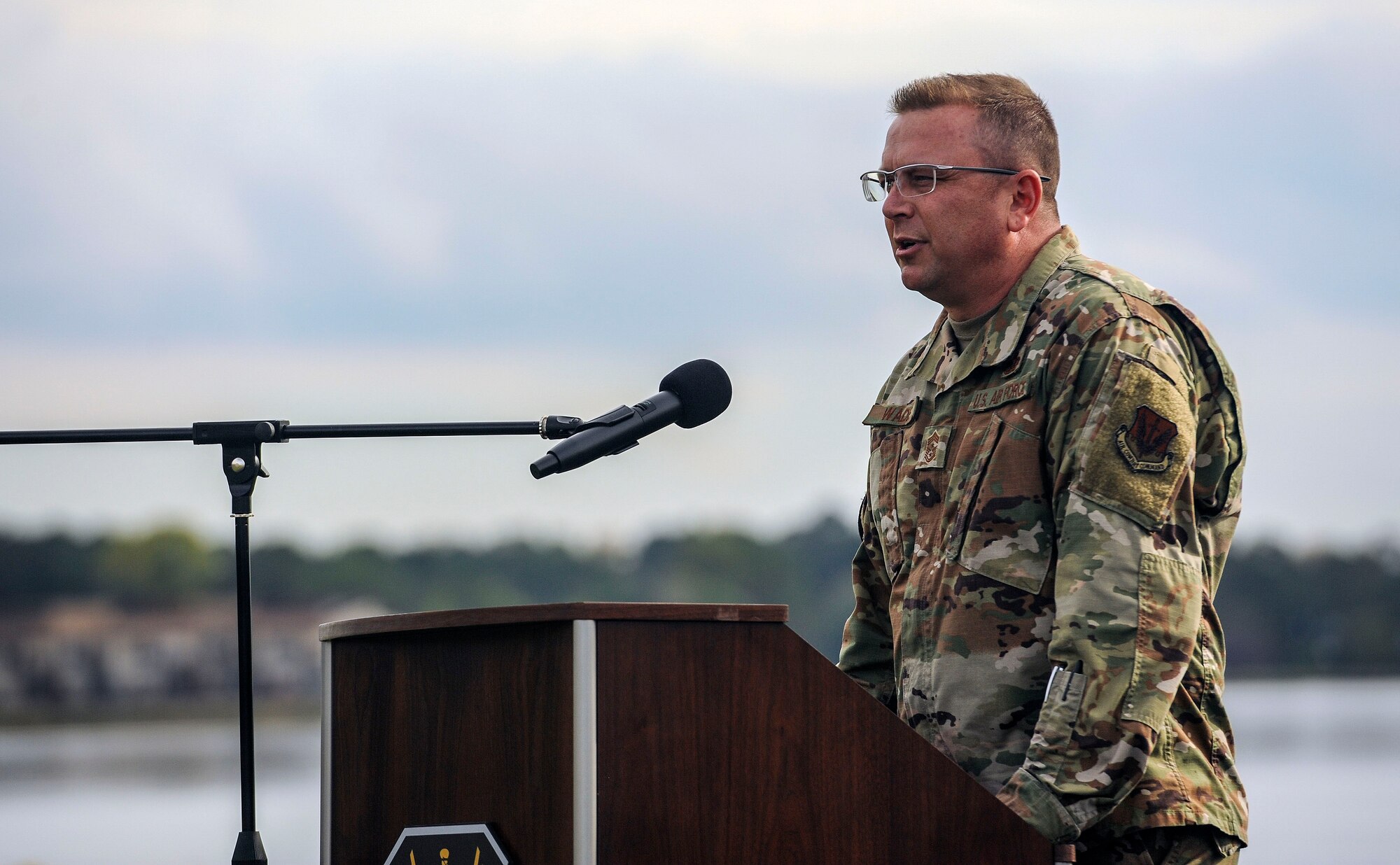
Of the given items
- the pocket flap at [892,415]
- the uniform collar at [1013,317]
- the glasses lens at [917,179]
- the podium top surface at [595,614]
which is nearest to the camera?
the podium top surface at [595,614]

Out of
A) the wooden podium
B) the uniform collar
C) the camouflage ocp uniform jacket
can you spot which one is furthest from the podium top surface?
the uniform collar

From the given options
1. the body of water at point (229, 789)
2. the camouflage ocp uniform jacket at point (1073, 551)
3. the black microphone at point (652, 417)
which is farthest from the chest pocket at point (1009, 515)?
the body of water at point (229, 789)

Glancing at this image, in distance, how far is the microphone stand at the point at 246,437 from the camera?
2.27 m

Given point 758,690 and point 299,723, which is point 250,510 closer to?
point 758,690

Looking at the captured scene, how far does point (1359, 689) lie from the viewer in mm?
48438

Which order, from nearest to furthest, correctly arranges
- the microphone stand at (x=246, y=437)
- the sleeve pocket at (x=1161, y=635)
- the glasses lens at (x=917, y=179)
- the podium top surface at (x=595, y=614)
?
the podium top surface at (x=595, y=614)
the sleeve pocket at (x=1161, y=635)
the microphone stand at (x=246, y=437)
the glasses lens at (x=917, y=179)

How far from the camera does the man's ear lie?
8.40 ft

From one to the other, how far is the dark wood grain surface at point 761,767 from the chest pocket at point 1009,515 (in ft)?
1.68

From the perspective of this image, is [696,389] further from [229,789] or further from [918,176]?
[229,789]

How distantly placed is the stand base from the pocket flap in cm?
120

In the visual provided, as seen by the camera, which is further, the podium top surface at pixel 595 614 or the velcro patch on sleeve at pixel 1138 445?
the velcro patch on sleeve at pixel 1138 445

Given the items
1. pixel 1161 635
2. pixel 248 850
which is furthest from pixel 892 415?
pixel 248 850

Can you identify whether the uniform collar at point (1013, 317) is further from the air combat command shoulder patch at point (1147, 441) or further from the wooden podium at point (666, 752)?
the wooden podium at point (666, 752)

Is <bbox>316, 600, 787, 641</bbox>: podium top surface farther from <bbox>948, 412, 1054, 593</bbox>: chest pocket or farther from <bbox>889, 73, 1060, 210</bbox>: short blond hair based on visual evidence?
<bbox>889, 73, 1060, 210</bbox>: short blond hair
